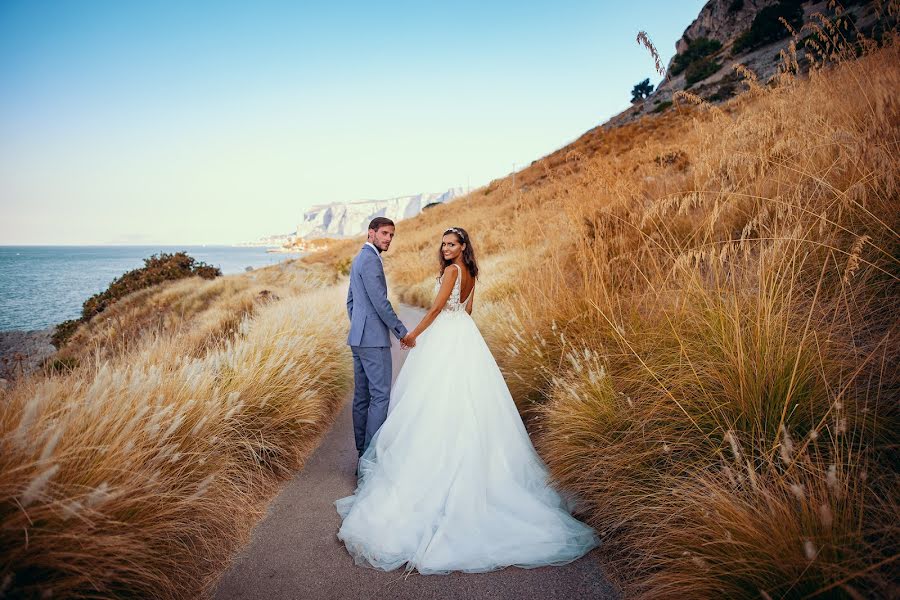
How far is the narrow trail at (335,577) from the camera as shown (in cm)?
238

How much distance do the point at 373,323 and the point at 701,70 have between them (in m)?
38.0

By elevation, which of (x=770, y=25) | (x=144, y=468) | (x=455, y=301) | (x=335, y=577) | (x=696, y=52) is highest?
(x=696, y=52)

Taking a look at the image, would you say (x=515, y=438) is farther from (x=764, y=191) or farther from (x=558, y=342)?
(x=764, y=191)

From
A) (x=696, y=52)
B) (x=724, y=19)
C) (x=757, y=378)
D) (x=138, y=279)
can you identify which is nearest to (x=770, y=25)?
(x=696, y=52)

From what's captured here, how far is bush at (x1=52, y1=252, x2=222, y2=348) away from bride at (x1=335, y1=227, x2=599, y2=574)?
648 inches

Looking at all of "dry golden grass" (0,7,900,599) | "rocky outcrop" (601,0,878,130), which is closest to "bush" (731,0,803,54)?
"rocky outcrop" (601,0,878,130)

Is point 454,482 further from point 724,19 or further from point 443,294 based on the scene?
point 724,19

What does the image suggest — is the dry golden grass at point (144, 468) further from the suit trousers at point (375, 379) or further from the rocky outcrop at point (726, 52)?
the rocky outcrop at point (726, 52)

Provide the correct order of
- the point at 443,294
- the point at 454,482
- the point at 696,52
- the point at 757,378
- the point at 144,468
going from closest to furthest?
the point at 757,378 < the point at 144,468 < the point at 454,482 < the point at 443,294 < the point at 696,52

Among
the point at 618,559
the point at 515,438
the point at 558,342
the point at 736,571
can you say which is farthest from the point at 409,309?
the point at 736,571

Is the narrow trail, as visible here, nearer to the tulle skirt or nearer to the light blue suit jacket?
the tulle skirt

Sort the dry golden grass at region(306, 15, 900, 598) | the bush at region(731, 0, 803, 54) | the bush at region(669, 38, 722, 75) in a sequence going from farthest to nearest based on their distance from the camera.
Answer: the bush at region(669, 38, 722, 75) < the bush at region(731, 0, 803, 54) < the dry golden grass at region(306, 15, 900, 598)

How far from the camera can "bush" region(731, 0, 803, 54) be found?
27.6m

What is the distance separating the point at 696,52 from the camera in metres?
36.6
